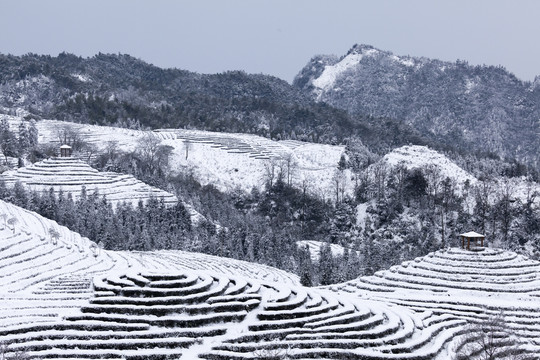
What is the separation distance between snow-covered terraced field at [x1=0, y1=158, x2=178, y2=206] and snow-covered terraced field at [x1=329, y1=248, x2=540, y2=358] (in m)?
43.5

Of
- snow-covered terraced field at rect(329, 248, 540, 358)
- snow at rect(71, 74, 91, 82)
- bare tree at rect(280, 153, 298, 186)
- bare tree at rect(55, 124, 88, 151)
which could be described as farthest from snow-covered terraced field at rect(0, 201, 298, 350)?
snow at rect(71, 74, 91, 82)

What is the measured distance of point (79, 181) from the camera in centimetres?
9150

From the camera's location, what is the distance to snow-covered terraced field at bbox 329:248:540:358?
137 ft

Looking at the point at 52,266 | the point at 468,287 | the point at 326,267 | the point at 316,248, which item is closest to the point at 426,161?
the point at 316,248

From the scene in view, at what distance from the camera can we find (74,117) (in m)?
145

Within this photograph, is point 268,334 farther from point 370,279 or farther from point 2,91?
point 2,91

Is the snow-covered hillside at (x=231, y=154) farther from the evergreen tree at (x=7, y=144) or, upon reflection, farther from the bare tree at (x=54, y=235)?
the bare tree at (x=54, y=235)

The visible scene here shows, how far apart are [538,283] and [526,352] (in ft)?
48.9

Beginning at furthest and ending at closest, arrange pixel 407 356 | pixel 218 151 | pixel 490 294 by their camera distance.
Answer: pixel 218 151 < pixel 490 294 < pixel 407 356

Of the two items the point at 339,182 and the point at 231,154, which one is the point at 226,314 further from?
the point at 231,154

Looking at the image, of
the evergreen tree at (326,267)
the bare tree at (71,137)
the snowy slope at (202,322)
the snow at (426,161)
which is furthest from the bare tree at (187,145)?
the snowy slope at (202,322)

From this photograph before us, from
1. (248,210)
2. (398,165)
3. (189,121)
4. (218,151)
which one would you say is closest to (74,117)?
(189,121)

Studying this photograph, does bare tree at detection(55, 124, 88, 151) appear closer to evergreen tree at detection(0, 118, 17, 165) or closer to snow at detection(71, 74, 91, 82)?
evergreen tree at detection(0, 118, 17, 165)

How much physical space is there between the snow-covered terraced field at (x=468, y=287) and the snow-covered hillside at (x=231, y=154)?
5147 cm
